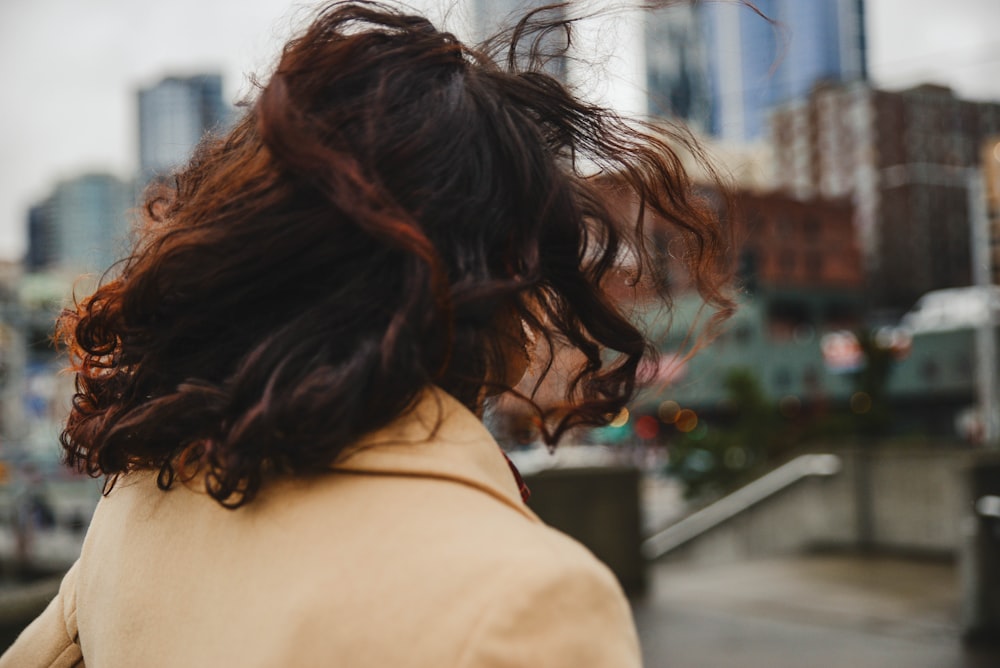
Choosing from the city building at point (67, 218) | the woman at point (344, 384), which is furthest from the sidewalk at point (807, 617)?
the city building at point (67, 218)

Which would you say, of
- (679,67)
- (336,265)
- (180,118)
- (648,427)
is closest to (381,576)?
(336,265)

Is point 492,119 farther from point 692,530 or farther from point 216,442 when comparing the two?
point 692,530

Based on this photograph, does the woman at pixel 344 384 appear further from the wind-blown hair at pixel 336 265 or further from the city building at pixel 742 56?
the city building at pixel 742 56

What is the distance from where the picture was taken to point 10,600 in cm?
269

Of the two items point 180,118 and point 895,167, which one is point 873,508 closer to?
point 180,118

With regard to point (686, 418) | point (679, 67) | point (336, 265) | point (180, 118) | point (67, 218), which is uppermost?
point (67, 218)

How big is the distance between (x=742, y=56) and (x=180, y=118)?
614 cm

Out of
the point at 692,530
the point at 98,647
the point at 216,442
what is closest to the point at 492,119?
the point at 216,442

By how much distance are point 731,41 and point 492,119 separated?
4375mm

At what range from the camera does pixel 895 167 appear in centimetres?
2020

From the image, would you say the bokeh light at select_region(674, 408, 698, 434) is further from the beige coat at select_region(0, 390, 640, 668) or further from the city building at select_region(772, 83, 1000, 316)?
the beige coat at select_region(0, 390, 640, 668)

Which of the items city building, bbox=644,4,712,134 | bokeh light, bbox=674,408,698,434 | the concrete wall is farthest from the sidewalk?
bokeh light, bbox=674,408,698,434

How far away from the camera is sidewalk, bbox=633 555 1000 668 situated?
5.98 meters

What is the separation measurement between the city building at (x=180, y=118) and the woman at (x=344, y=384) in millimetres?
511
